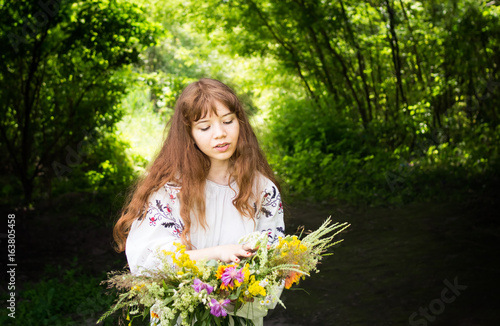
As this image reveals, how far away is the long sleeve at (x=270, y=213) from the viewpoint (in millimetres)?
2092

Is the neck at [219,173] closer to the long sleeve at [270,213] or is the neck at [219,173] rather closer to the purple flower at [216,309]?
the long sleeve at [270,213]

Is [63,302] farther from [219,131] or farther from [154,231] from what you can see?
[219,131]

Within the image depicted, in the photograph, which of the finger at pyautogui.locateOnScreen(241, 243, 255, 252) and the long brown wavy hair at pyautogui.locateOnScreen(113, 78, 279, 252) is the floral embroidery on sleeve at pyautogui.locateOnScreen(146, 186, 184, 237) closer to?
the long brown wavy hair at pyautogui.locateOnScreen(113, 78, 279, 252)

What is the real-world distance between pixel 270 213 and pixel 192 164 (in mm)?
355

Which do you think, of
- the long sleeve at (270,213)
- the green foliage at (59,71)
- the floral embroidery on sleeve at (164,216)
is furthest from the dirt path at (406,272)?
the green foliage at (59,71)

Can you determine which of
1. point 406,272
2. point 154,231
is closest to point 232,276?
point 154,231

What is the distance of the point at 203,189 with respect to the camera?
80.8 inches

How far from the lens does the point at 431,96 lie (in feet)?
27.7

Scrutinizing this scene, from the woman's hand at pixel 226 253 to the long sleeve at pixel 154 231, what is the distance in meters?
0.09

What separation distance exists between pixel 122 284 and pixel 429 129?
7.43 meters

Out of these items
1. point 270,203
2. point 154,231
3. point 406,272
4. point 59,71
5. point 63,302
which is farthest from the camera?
point 59,71

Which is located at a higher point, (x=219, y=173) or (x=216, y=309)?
(x=219, y=173)

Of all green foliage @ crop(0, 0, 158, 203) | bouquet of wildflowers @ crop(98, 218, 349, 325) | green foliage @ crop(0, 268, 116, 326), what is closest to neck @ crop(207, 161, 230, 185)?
bouquet of wildflowers @ crop(98, 218, 349, 325)

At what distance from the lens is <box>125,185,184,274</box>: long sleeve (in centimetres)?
187
